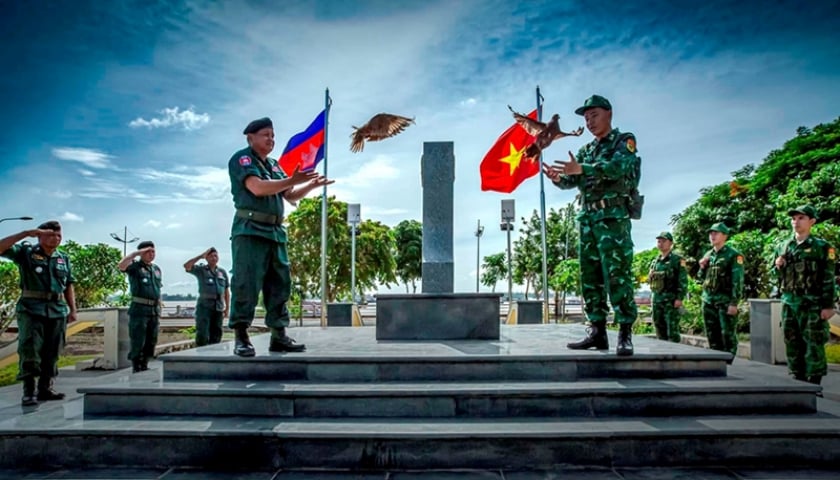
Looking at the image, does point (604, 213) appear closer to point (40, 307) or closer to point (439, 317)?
point (439, 317)

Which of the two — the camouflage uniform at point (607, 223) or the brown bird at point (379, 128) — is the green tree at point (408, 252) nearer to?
the brown bird at point (379, 128)

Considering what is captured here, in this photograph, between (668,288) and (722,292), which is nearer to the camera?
(722,292)

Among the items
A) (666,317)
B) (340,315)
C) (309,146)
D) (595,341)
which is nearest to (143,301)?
(340,315)

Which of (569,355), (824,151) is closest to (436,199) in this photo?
(569,355)

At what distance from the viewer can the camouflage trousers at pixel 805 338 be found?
499cm

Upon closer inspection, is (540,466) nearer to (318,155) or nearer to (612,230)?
(612,230)

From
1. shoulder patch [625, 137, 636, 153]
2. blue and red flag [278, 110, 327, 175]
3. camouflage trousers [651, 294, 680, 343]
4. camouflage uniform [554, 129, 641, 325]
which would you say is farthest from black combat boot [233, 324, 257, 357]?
blue and red flag [278, 110, 327, 175]

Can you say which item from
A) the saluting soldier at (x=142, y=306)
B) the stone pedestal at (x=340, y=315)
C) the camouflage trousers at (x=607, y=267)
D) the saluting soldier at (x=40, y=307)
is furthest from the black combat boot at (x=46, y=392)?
the stone pedestal at (x=340, y=315)

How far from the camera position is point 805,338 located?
5.13 m

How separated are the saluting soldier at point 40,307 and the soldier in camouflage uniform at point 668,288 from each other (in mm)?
7733

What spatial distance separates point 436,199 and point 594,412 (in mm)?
3354

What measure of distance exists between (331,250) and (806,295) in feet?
57.7

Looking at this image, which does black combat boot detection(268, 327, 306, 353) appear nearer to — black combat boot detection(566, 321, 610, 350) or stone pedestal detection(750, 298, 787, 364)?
black combat boot detection(566, 321, 610, 350)

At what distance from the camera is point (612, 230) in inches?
159
